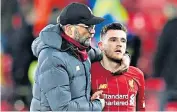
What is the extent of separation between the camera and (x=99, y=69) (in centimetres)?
546

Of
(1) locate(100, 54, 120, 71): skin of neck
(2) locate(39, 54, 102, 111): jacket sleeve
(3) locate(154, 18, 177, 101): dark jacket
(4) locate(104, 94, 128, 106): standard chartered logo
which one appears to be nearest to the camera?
(2) locate(39, 54, 102, 111): jacket sleeve

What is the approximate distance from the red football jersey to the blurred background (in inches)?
121

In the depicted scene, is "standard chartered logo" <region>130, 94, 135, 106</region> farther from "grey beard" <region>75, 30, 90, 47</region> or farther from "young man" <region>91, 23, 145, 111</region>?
"grey beard" <region>75, 30, 90, 47</region>

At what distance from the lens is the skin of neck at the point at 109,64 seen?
5.45 meters

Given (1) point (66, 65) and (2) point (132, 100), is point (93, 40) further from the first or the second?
(1) point (66, 65)

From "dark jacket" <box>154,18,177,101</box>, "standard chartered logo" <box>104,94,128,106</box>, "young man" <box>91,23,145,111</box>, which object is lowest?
"standard chartered logo" <box>104,94,128,106</box>

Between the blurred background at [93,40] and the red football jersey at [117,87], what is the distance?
307 cm

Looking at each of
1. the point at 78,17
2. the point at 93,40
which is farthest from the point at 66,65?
the point at 93,40

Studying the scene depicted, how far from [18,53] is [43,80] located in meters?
4.56

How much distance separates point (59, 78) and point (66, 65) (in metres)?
0.13

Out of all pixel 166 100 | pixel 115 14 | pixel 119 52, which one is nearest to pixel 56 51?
pixel 119 52

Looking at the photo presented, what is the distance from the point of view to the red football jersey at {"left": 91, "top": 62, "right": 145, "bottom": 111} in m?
5.36

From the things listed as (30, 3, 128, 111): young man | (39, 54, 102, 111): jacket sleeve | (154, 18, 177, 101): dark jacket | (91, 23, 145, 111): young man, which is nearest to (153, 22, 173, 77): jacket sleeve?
(154, 18, 177, 101): dark jacket

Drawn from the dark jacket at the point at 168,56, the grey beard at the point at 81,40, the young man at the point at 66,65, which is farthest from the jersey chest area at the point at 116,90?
the dark jacket at the point at 168,56
